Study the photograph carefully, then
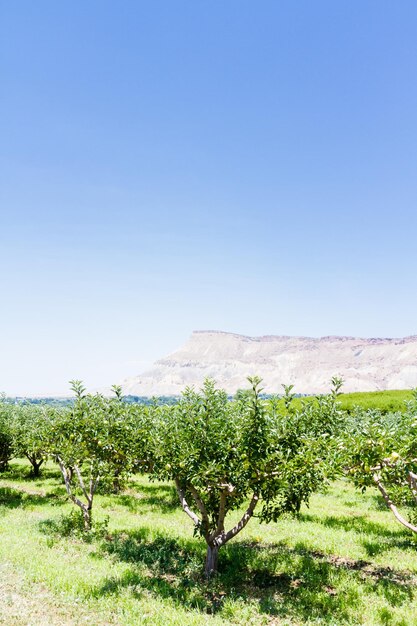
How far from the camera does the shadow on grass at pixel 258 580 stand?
36.8 feet

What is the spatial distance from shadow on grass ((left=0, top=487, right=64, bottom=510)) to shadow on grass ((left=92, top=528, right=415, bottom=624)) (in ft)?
39.3

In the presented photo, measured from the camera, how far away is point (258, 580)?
13.3 m

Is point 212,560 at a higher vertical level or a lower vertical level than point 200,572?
higher

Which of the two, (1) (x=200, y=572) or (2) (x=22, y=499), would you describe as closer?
(1) (x=200, y=572)

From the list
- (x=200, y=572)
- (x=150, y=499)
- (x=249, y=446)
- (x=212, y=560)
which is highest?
(x=249, y=446)

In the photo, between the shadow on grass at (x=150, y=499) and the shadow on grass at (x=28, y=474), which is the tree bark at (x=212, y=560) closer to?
the shadow on grass at (x=150, y=499)

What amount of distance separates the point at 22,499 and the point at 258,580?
20.7 metres

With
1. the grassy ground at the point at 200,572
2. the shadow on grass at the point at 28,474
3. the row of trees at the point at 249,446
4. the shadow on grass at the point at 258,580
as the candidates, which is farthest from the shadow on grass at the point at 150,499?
the row of trees at the point at 249,446

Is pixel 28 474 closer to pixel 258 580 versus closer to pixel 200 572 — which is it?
pixel 200 572

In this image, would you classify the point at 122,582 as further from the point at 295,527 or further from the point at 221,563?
the point at 295,527

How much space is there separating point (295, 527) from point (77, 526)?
10.5 metres

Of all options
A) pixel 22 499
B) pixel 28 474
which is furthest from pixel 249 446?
pixel 28 474

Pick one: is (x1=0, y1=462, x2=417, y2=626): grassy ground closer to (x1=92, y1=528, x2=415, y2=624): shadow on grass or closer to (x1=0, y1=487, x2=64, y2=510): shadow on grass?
(x1=92, y1=528, x2=415, y2=624): shadow on grass

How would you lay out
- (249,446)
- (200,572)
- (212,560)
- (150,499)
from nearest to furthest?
(249,446) → (212,560) → (200,572) → (150,499)
